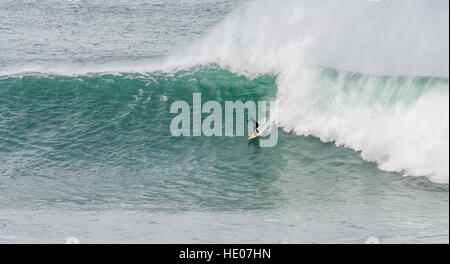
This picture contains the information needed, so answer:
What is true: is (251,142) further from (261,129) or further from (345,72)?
(345,72)

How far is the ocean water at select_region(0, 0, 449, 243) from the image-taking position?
16250 millimetres

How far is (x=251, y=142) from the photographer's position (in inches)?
886

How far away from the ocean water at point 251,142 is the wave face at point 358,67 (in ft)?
0.20

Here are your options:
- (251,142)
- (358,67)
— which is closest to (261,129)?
(251,142)

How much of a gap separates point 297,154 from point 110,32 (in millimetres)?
19980

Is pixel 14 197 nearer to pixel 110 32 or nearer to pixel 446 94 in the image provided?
pixel 446 94

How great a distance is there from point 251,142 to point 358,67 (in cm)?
509

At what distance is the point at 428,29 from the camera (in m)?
22.1

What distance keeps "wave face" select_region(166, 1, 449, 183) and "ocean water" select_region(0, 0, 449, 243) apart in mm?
60

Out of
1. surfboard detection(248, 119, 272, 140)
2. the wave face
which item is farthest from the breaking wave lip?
surfboard detection(248, 119, 272, 140)

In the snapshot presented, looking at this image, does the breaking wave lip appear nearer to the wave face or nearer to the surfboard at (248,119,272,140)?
the wave face

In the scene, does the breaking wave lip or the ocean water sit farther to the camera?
the breaking wave lip

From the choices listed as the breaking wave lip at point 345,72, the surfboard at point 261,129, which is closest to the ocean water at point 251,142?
the breaking wave lip at point 345,72

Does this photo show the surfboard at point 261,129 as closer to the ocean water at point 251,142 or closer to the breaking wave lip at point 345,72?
the ocean water at point 251,142
